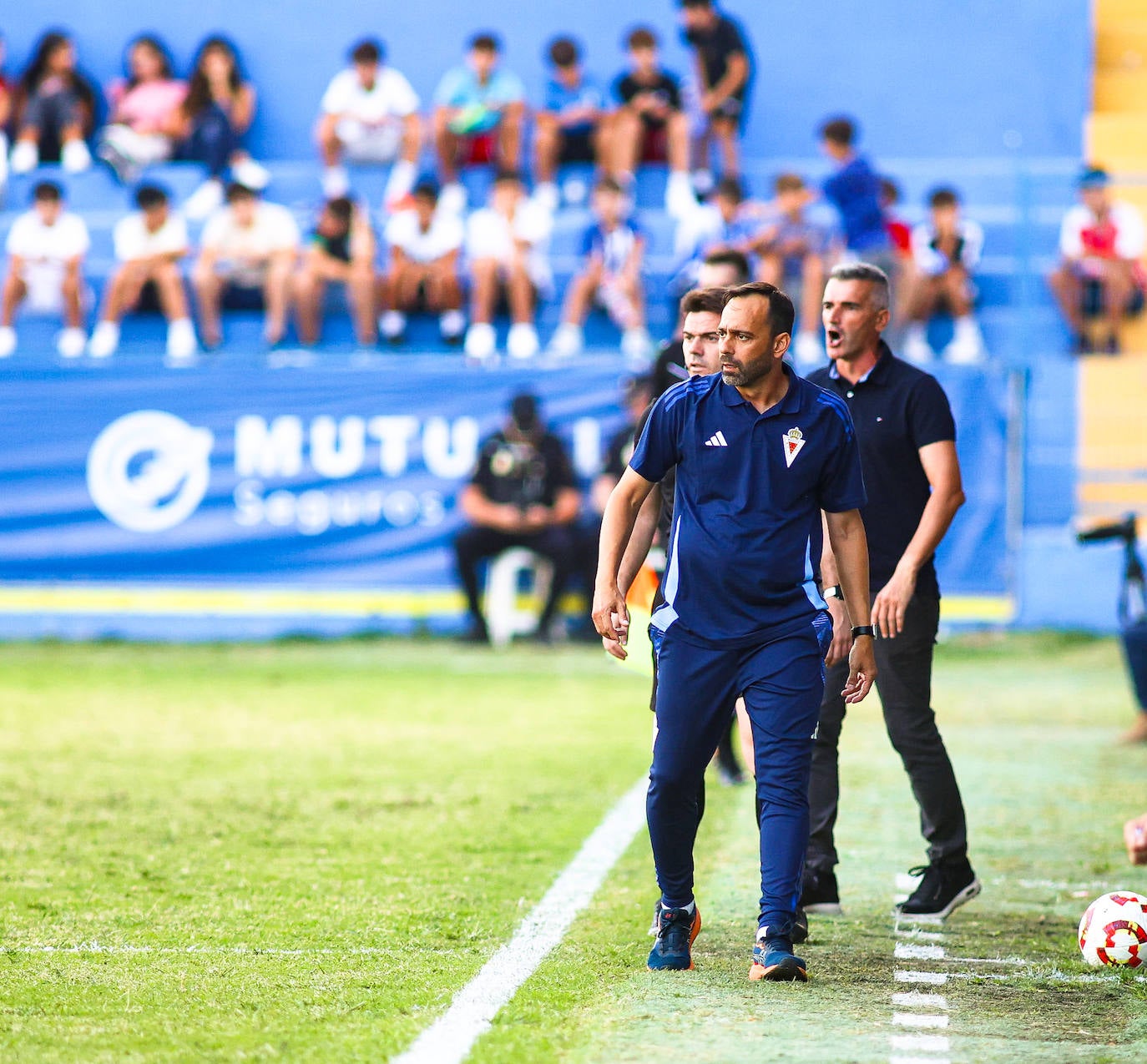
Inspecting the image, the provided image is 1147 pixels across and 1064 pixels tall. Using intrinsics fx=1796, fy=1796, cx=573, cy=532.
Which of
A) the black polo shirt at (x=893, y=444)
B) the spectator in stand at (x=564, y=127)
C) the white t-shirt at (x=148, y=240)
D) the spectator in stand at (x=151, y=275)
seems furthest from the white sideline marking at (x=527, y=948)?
the spectator in stand at (x=564, y=127)

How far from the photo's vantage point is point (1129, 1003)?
16.1ft

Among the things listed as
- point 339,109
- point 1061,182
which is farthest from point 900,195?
point 339,109

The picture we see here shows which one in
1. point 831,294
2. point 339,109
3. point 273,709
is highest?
point 339,109

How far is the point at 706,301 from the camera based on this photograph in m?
5.85

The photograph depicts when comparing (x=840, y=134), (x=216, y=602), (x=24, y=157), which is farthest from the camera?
(x=24, y=157)

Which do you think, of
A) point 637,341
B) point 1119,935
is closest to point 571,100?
point 637,341

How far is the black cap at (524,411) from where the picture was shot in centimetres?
1503

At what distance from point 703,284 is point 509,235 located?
1096 cm

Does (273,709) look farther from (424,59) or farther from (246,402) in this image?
(424,59)

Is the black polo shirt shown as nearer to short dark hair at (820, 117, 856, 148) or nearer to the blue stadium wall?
short dark hair at (820, 117, 856, 148)

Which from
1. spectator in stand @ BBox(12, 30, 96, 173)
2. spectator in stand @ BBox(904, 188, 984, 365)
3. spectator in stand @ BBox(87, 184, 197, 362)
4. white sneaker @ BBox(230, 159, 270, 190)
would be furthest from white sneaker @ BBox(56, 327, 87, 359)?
spectator in stand @ BBox(904, 188, 984, 365)

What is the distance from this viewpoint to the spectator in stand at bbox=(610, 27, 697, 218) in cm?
1812

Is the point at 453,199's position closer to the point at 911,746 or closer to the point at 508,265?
the point at 508,265

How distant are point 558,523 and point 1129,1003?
10.3 meters
